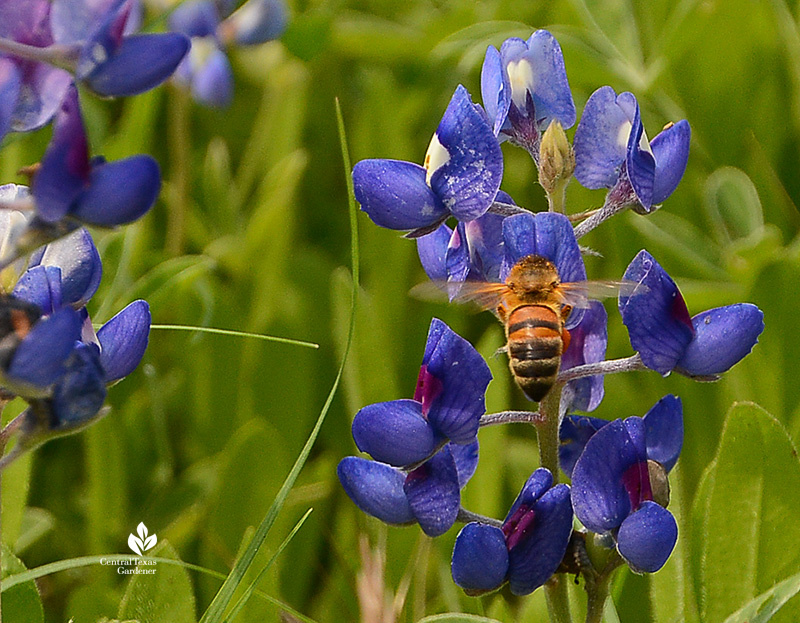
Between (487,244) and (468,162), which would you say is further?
(487,244)

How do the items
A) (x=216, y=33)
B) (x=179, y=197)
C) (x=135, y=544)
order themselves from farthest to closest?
1. (x=216, y=33)
2. (x=179, y=197)
3. (x=135, y=544)

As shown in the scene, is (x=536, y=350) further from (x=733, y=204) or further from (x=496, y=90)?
(x=733, y=204)

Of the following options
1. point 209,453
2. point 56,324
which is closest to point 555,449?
point 56,324

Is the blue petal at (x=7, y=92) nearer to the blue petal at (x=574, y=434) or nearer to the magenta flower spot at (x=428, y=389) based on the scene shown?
the magenta flower spot at (x=428, y=389)

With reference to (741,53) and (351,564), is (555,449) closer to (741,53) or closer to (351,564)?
(351,564)

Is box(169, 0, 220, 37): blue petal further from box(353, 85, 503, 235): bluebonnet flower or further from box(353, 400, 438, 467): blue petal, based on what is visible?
box(353, 400, 438, 467): blue petal

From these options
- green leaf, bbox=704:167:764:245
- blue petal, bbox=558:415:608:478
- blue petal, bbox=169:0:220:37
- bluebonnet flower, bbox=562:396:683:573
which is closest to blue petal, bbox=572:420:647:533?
bluebonnet flower, bbox=562:396:683:573

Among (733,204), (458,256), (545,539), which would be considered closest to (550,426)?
(545,539)
